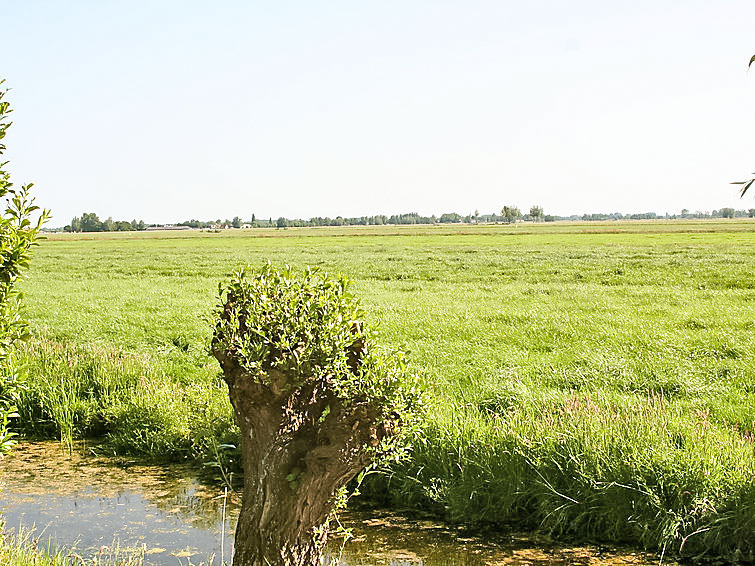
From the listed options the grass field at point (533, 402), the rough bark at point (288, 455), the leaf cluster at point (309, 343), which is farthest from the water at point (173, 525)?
the leaf cluster at point (309, 343)

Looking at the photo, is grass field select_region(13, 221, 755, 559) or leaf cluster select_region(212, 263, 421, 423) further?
grass field select_region(13, 221, 755, 559)

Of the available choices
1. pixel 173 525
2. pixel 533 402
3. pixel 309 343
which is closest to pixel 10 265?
pixel 309 343

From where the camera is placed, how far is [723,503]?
25.2 feet

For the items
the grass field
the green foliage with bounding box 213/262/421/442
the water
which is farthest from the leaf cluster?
the water

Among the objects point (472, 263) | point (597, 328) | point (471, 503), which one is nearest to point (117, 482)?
point (471, 503)

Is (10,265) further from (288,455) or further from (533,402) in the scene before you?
(533,402)

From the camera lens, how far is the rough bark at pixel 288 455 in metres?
5.21

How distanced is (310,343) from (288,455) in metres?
0.83

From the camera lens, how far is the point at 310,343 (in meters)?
A: 5.13

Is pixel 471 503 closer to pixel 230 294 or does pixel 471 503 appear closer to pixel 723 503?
pixel 723 503

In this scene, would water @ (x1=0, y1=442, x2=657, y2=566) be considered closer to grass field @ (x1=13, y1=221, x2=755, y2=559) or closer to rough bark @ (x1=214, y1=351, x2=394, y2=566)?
grass field @ (x1=13, y1=221, x2=755, y2=559)

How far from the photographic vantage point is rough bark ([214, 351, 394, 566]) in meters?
5.21

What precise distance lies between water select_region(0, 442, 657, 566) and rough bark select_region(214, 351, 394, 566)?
5.69 ft

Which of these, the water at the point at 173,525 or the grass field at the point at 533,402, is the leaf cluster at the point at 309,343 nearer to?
the grass field at the point at 533,402
